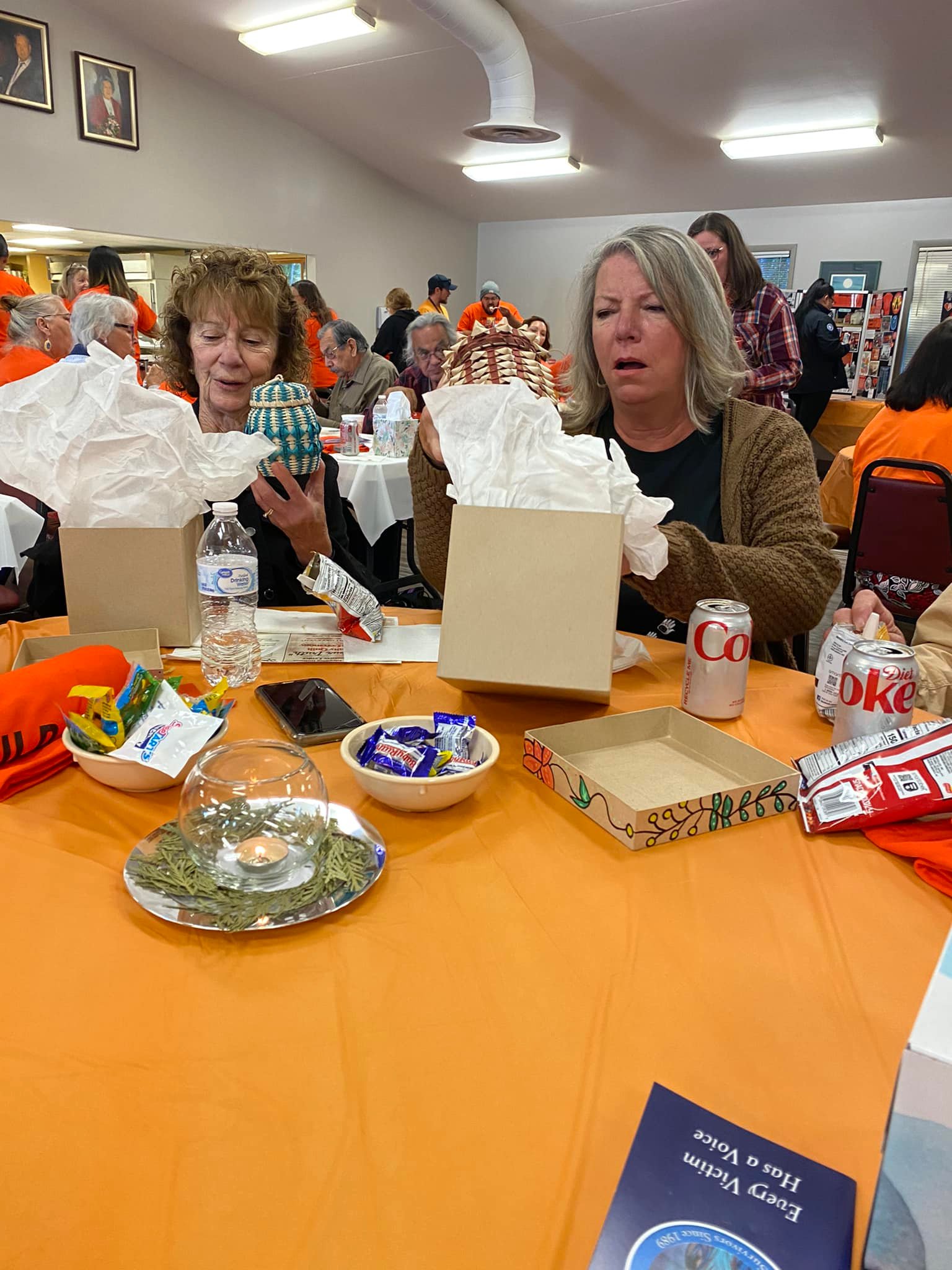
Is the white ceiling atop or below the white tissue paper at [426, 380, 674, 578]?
atop

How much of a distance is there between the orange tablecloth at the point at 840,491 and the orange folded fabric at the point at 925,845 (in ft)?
11.3

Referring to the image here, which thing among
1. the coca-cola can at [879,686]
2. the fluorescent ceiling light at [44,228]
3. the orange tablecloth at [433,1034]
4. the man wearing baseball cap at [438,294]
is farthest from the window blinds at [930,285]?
the orange tablecloth at [433,1034]

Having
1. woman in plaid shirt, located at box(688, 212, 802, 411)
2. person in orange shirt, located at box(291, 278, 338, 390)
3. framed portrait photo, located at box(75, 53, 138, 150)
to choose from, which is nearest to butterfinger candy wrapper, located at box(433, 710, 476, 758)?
woman in plaid shirt, located at box(688, 212, 802, 411)

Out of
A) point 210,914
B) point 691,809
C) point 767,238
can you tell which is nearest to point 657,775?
point 691,809

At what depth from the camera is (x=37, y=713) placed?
0.99 m

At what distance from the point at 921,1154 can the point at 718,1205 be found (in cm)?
13

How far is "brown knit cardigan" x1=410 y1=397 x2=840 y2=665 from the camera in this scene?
136 centimetres

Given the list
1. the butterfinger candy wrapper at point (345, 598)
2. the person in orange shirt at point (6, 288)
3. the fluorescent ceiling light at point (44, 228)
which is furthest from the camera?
the fluorescent ceiling light at point (44, 228)

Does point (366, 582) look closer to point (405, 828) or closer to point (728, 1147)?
point (405, 828)

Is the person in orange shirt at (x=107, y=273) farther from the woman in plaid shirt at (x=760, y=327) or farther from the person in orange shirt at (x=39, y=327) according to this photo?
the woman in plaid shirt at (x=760, y=327)

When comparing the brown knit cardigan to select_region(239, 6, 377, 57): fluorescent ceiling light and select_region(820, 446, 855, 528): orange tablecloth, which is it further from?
select_region(239, 6, 377, 57): fluorescent ceiling light

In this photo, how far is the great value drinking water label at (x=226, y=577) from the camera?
4.02 feet

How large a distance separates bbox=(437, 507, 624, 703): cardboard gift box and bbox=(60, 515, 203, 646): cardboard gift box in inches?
18.4

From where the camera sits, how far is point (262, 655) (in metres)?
1.38
